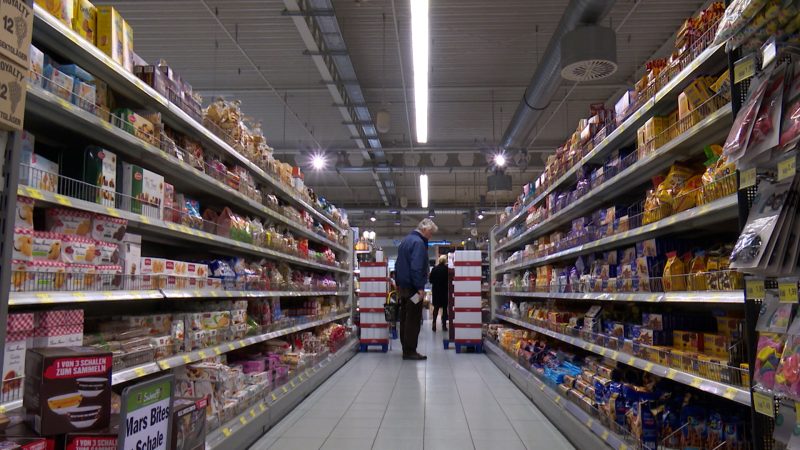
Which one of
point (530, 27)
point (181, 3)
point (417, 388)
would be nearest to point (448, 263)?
point (530, 27)

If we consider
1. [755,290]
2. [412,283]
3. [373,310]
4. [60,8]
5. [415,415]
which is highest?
[60,8]

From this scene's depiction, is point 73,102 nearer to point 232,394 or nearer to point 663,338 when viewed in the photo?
point 232,394

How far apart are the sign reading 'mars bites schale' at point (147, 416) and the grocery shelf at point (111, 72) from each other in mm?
1469

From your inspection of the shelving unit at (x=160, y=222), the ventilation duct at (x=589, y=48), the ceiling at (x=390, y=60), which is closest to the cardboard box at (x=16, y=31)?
the shelving unit at (x=160, y=222)

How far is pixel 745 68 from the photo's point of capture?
6.30 ft

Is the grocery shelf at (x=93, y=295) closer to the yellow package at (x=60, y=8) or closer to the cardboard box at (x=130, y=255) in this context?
the cardboard box at (x=130, y=255)

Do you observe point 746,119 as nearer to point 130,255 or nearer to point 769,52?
point 769,52

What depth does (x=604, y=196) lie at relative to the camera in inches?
163

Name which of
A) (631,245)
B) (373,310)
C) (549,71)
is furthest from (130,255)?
(373,310)

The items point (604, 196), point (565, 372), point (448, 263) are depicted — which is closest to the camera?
point (604, 196)

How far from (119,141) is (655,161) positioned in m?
2.96

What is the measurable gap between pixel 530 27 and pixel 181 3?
16.8 feet

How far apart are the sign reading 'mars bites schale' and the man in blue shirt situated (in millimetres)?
6021

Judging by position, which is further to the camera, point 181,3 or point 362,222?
point 362,222
